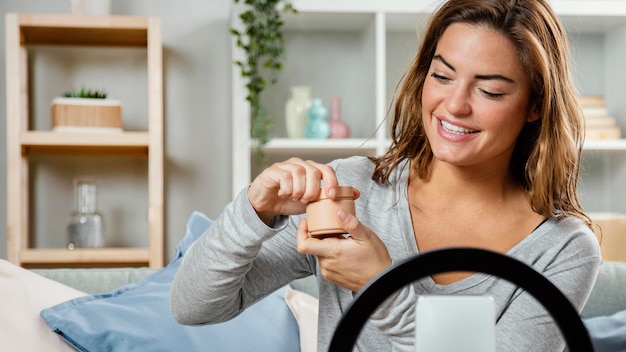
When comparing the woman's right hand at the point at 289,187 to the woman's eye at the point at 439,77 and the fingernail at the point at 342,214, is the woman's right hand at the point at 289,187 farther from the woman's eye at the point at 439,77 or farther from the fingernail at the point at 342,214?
the woman's eye at the point at 439,77

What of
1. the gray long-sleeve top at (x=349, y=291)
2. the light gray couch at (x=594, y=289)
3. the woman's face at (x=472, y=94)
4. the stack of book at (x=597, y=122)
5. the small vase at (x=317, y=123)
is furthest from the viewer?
the stack of book at (x=597, y=122)

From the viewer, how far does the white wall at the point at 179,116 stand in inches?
139

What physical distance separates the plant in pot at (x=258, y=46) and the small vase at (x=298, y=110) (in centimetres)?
16

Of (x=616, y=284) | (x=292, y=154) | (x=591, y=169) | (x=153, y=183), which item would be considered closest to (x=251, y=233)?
(x=616, y=284)

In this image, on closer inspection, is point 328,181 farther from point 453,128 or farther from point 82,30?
point 82,30

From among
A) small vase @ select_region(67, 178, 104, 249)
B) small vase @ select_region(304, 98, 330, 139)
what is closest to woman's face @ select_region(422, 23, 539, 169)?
small vase @ select_region(304, 98, 330, 139)

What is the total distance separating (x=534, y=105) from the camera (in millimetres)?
1396

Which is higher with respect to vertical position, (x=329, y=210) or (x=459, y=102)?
(x=459, y=102)

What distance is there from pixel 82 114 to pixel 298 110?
850 mm

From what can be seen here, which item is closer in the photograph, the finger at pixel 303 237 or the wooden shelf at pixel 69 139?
the finger at pixel 303 237

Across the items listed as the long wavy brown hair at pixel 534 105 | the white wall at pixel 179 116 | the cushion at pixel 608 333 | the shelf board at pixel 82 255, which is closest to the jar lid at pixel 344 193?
the long wavy brown hair at pixel 534 105

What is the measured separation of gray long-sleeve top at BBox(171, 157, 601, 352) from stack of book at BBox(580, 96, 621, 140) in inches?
85.3

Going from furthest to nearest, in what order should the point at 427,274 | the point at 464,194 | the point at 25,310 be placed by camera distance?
the point at 25,310
the point at 464,194
the point at 427,274

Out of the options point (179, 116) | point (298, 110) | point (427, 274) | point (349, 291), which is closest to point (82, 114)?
point (179, 116)
